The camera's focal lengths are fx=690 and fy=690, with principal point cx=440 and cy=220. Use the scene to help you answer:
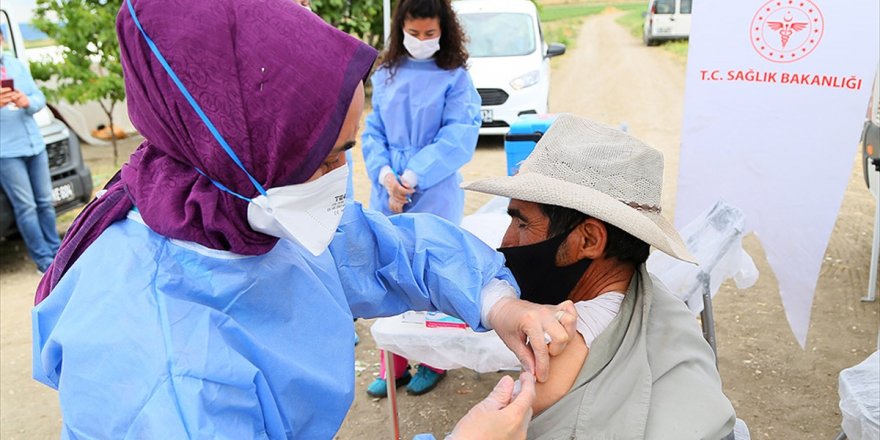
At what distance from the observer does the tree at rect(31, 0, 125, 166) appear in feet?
25.5

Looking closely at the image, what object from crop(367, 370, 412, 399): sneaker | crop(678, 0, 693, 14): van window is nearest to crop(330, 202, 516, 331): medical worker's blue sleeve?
crop(367, 370, 412, 399): sneaker

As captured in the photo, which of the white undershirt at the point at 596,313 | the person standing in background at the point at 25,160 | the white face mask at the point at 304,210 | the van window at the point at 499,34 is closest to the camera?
the white face mask at the point at 304,210

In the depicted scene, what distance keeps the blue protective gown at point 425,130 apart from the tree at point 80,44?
5501 millimetres

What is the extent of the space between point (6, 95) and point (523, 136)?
3841 millimetres

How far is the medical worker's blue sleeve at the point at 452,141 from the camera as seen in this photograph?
3359 mm

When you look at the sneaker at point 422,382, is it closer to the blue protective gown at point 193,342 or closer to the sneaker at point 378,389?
the sneaker at point 378,389

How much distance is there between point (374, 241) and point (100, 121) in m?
10.5

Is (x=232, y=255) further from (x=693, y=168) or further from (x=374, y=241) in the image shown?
(x=693, y=168)

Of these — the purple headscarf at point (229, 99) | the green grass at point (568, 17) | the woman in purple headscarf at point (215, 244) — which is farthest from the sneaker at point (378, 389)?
the green grass at point (568, 17)

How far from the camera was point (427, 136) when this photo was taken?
3.47 metres

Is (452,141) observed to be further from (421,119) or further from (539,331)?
(539,331)

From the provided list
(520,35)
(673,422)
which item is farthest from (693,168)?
(520,35)

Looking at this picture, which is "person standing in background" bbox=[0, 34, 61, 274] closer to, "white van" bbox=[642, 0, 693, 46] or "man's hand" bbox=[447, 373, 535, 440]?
"man's hand" bbox=[447, 373, 535, 440]

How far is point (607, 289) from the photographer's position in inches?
61.2
